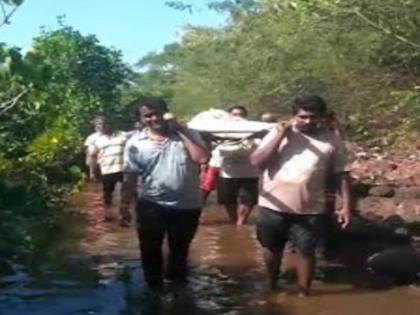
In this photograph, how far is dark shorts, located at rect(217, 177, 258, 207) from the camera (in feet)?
42.9

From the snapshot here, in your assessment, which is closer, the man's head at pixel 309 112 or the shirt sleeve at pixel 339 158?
the man's head at pixel 309 112

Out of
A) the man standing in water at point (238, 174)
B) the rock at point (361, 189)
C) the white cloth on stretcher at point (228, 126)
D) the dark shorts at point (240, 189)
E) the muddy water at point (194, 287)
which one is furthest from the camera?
the rock at point (361, 189)

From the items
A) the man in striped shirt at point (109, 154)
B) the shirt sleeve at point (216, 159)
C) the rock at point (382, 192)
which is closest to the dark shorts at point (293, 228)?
the shirt sleeve at point (216, 159)

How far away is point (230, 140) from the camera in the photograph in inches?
462

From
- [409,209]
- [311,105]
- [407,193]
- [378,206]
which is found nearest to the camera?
[311,105]

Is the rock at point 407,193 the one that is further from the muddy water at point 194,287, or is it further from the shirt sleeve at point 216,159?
the muddy water at point 194,287

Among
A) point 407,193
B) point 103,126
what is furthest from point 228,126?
point 407,193

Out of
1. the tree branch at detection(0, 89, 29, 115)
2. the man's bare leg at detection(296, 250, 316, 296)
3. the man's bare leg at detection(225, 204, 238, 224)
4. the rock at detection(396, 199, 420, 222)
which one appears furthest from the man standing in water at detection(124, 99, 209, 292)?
the rock at detection(396, 199, 420, 222)

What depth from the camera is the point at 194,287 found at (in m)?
9.43

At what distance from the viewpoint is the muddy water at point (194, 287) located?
8.58m

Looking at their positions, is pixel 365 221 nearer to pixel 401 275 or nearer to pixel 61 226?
pixel 401 275

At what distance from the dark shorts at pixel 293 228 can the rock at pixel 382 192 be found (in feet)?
26.1

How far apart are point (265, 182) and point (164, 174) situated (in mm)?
845

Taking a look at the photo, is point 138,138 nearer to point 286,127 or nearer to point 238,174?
point 286,127
